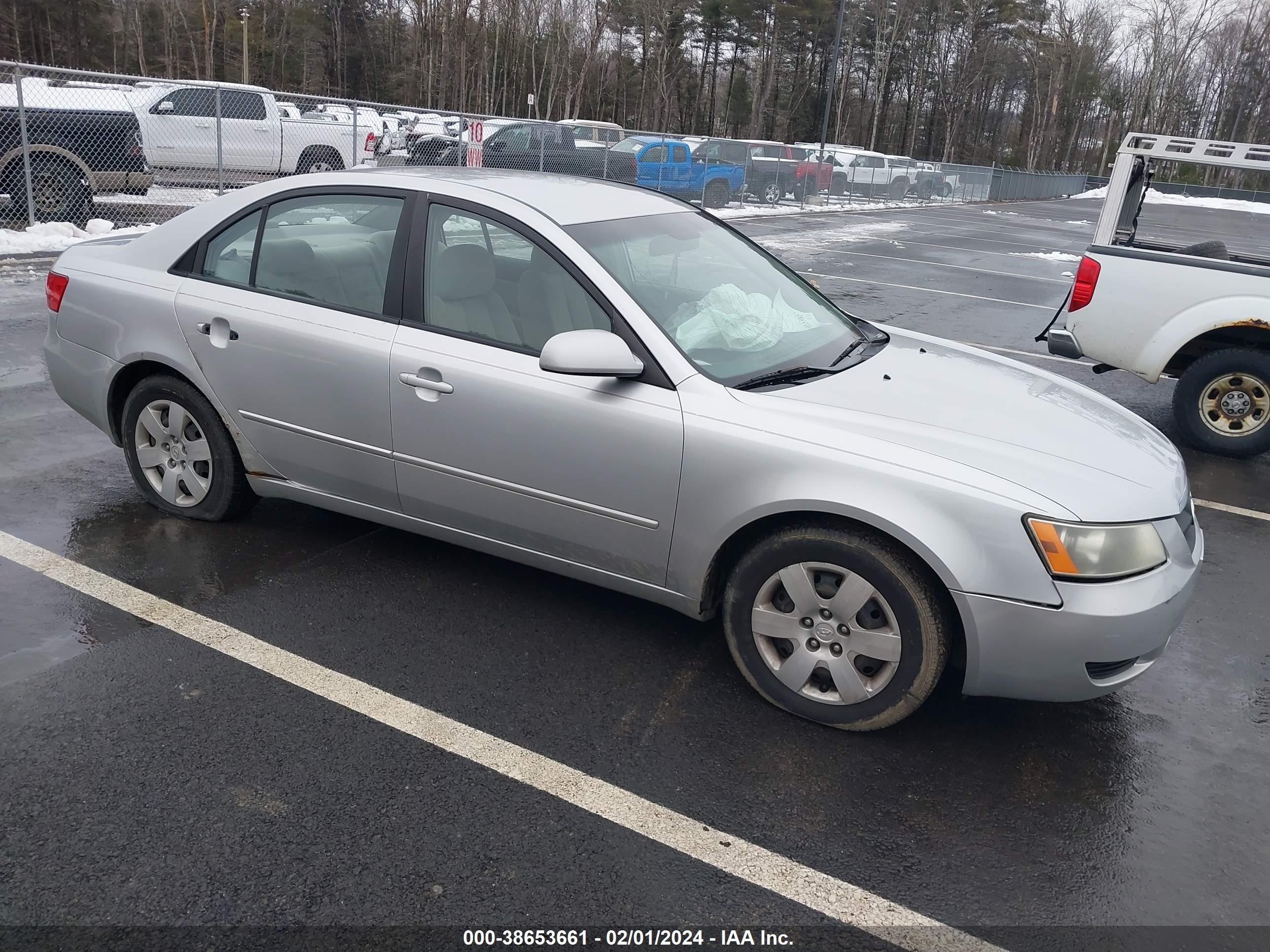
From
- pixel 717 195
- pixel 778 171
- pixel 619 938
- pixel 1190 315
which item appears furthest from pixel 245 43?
pixel 619 938

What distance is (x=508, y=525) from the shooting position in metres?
3.71

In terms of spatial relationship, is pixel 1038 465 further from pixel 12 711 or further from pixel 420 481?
pixel 12 711

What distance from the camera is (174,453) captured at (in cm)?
451

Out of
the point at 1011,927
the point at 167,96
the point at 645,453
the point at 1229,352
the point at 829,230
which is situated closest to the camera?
the point at 1011,927

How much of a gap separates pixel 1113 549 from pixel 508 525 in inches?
78.7

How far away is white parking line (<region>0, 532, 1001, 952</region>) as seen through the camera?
8.20ft

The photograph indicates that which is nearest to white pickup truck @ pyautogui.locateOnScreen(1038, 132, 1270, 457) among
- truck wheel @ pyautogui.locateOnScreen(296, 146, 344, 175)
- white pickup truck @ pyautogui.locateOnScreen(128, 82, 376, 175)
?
white pickup truck @ pyautogui.locateOnScreen(128, 82, 376, 175)

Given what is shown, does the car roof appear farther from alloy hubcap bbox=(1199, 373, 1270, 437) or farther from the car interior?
alloy hubcap bbox=(1199, 373, 1270, 437)

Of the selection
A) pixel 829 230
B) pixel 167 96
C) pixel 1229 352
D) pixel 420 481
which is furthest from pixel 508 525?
pixel 829 230

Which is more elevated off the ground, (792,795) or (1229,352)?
(1229,352)

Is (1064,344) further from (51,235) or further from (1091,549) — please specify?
(51,235)

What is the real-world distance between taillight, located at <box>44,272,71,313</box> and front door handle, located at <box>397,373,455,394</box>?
1.98 m

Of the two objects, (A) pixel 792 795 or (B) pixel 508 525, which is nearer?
(A) pixel 792 795

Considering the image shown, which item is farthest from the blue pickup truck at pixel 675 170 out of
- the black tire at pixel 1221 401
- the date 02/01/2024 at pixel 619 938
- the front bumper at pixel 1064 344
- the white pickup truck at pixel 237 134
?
the date 02/01/2024 at pixel 619 938
